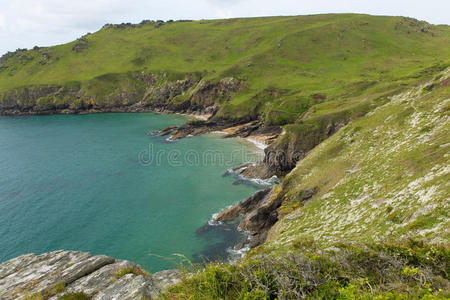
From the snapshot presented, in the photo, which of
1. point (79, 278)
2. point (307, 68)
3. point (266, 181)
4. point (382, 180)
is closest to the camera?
point (79, 278)

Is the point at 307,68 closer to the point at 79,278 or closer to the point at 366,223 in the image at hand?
the point at 366,223

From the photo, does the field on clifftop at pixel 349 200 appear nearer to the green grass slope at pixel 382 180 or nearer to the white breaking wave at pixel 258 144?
the green grass slope at pixel 382 180

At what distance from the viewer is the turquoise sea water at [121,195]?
4206cm

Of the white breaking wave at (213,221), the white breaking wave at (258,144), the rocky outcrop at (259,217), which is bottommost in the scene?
the white breaking wave at (213,221)

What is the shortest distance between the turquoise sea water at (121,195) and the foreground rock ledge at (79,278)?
12975 millimetres

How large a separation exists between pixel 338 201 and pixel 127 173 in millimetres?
60884

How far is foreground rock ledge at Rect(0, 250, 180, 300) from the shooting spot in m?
13.3

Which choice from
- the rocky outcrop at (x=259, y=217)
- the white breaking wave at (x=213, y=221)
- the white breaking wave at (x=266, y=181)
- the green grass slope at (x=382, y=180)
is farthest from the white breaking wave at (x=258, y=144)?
the white breaking wave at (x=213, y=221)

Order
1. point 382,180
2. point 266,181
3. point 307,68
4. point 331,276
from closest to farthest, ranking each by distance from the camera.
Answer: point 331,276 < point 382,180 < point 266,181 < point 307,68

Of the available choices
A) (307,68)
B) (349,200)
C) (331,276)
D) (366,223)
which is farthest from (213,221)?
(307,68)

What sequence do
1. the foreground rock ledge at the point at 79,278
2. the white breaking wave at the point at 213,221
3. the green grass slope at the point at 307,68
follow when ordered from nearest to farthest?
the foreground rock ledge at the point at 79,278 → the white breaking wave at the point at 213,221 → the green grass slope at the point at 307,68

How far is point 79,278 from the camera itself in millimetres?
15562

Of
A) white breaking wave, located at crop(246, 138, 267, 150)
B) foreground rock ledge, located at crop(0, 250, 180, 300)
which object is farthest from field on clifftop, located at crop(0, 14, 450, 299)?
white breaking wave, located at crop(246, 138, 267, 150)

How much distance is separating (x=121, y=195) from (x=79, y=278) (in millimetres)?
46162
